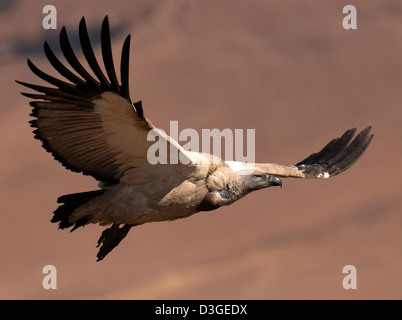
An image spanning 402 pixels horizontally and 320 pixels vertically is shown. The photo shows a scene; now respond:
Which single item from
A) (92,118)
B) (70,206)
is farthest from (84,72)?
(70,206)

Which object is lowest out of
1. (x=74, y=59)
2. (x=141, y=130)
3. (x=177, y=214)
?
(x=177, y=214)

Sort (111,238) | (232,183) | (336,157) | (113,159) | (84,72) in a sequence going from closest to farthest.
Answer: (84,72) < (113,159) < (232,183) < (111,238) < (336,157)

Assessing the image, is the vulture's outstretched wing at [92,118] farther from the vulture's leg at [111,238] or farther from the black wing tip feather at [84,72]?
the vulture's leg at [111,238]

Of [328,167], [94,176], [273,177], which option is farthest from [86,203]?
[328,167]

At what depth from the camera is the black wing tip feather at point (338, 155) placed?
13461 mm

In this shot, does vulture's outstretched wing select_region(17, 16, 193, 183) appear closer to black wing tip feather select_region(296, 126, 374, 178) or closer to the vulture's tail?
the vulture's tail

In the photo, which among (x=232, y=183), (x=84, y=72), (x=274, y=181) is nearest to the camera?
(x=84, y=72)

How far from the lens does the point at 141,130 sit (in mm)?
9922

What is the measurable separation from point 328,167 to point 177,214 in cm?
369

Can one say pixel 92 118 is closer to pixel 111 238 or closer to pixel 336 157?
pixel 111 238

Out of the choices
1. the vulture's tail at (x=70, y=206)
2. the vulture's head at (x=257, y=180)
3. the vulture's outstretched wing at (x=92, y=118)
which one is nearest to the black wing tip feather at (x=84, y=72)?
the vulture's outstretched wing at (x=92, y=118)

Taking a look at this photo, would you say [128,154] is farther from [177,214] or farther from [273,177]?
[273,177]

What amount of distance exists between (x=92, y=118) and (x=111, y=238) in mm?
1998

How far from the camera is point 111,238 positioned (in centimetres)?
1130
